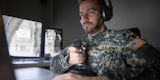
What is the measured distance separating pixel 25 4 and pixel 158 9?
1.20 metres

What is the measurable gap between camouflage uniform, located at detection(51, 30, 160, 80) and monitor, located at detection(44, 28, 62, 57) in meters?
0.61

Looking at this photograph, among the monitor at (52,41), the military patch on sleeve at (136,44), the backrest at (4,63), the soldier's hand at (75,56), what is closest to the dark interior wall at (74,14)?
the monitor at (52,41)

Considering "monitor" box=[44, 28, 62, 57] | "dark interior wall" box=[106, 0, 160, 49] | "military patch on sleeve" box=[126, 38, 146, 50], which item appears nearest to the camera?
"military patch on sleeve" box=[126, 38, 146, 50]

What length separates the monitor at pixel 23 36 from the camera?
1.56 meters

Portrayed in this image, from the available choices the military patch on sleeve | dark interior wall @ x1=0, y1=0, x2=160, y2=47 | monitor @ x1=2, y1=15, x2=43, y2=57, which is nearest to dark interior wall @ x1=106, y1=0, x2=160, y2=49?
dark interior wall @ x1=0, y1=0, x2=160, y2=47

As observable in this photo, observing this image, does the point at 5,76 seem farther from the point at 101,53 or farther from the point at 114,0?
the point at 114,0

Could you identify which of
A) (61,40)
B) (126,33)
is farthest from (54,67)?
(61,40)

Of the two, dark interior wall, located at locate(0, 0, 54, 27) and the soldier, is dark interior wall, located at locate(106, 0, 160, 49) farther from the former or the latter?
dark interior wall, located at locate(0, 0, 54, 27)

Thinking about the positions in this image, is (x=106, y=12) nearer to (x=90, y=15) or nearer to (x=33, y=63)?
(x=90, y=15)

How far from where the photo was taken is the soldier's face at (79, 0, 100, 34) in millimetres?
1228

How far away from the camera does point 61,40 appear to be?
1992 mm

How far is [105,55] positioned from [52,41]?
923mm

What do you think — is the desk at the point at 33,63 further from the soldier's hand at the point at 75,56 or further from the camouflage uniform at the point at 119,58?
the soldier's hand at the point at 75,56

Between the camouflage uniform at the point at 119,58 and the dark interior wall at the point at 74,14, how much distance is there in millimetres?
514
